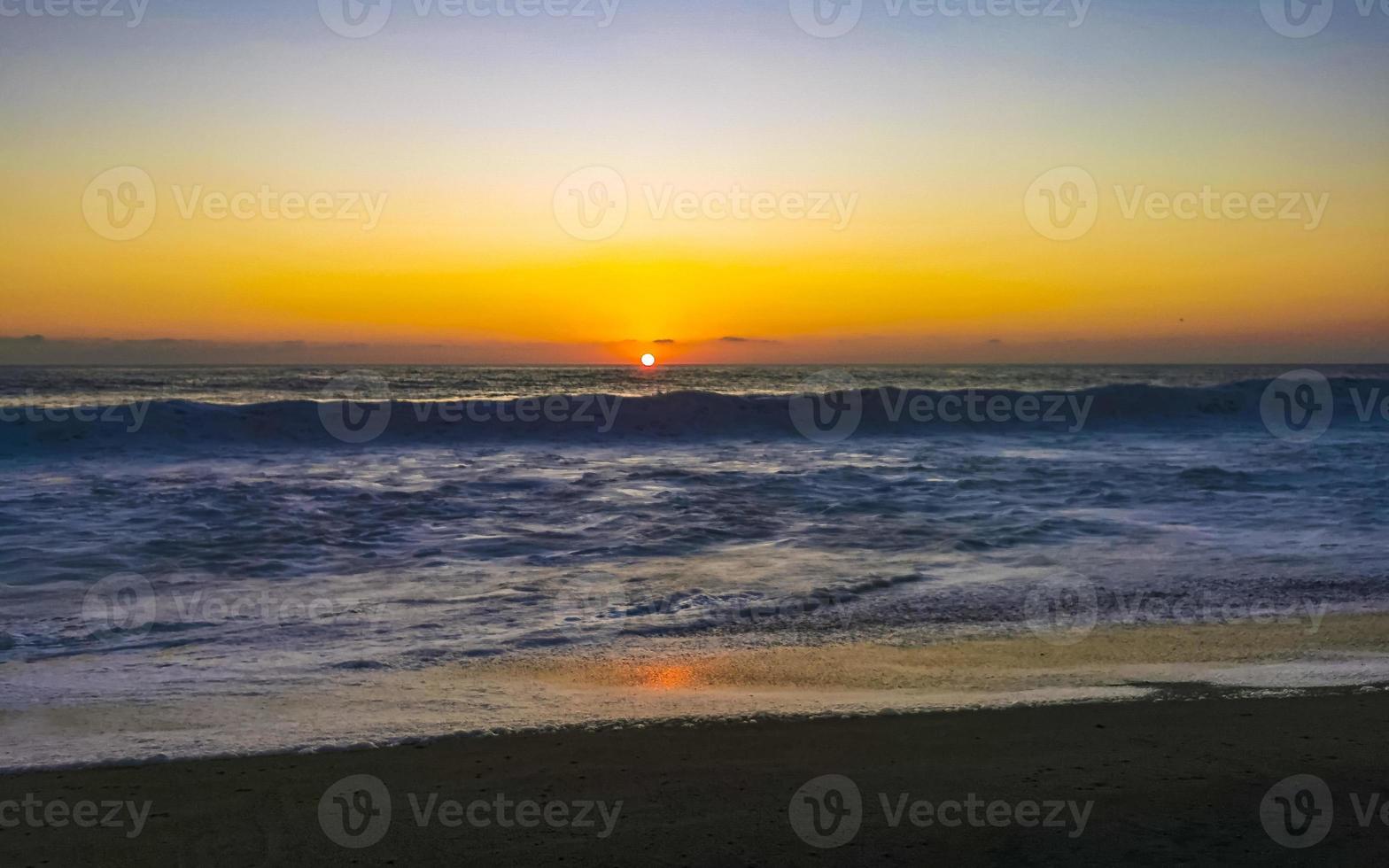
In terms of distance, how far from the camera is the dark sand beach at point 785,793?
3801mm

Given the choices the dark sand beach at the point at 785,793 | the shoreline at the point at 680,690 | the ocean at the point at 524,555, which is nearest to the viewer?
the dark sand beach at the point at 785,793

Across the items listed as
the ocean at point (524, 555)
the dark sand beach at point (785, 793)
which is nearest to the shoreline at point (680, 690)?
the ocean at point (524, 555)

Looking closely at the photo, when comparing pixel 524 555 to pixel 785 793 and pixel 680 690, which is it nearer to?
pixel 680 690

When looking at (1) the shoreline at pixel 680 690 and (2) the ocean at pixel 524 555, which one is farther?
(2) the ocean at pixel 524 555

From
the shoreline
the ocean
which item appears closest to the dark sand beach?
the shoreline

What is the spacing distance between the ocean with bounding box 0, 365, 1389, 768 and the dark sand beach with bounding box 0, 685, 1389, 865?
508mm

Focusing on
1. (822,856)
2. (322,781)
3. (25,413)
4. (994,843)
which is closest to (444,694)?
(322,781)

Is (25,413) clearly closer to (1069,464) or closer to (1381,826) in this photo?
(1069,464)

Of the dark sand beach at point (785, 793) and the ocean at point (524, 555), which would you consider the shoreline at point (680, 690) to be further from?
the dark sand beach at point (785, 793)

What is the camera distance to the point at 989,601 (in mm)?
8250

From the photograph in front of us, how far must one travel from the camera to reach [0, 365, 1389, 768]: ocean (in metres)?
6.06

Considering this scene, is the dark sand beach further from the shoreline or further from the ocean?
the ocean

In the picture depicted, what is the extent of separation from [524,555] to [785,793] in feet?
21.0

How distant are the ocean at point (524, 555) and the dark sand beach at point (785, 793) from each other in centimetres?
51
